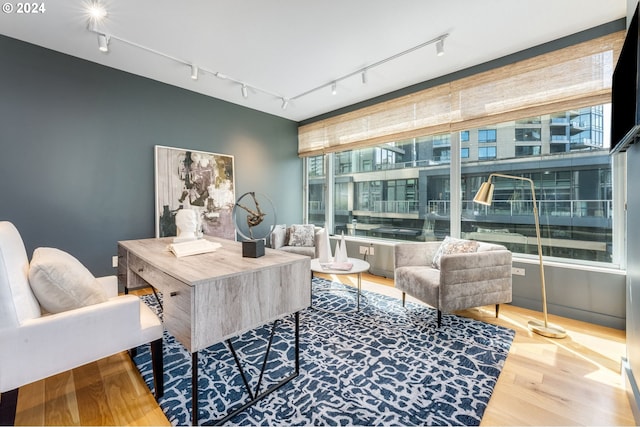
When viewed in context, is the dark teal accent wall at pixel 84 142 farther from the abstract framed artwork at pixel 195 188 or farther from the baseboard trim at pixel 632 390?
the baseboard trim at pixel 632 390

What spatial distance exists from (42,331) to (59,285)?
211 millimetres

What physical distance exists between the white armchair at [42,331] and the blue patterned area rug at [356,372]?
488 mm

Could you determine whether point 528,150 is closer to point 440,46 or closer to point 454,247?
point 454,247

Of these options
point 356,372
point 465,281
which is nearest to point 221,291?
point 356,372

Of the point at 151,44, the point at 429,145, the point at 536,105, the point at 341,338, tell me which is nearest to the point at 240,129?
the point at 151,44

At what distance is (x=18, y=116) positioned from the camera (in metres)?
2.69

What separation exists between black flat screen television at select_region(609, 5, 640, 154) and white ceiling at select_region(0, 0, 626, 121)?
987mm

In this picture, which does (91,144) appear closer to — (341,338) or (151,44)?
(151,44)

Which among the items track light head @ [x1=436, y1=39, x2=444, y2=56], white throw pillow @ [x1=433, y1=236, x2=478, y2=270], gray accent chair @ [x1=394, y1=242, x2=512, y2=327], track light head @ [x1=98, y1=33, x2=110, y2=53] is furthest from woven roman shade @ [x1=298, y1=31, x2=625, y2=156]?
track light head @ [x1=98, y1=33, x2=110, y2=53]

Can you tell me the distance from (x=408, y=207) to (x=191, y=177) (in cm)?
312

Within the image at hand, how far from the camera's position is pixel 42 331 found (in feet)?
3.94

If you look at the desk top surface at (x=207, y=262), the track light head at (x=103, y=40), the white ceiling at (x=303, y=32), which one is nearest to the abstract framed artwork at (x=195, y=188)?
the white ceiling at (x=303, y=32)

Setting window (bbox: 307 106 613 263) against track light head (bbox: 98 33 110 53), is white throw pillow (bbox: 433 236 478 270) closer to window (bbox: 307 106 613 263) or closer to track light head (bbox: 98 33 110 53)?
window (bbox: 307 106 613 263)

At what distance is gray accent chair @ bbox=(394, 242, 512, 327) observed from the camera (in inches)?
A: 92.3
